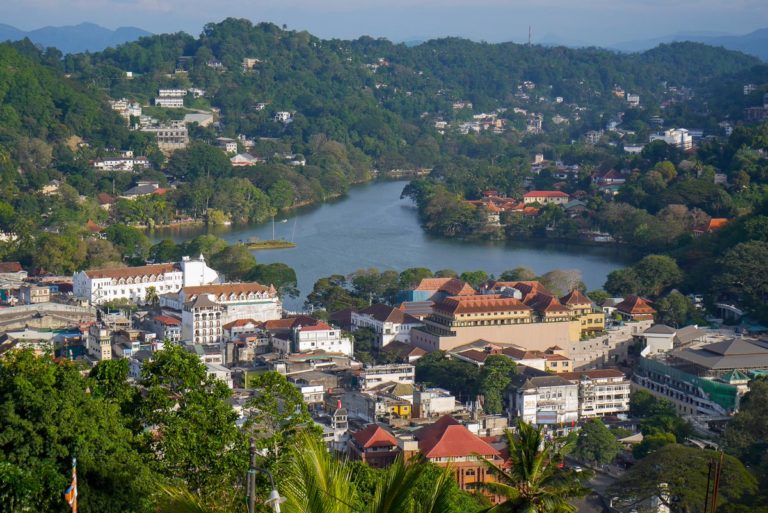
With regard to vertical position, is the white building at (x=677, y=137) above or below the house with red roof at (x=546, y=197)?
above

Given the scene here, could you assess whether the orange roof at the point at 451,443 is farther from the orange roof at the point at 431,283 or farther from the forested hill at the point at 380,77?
the forested hill at the point at 380,77

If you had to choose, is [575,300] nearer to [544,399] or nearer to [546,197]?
[544,399]

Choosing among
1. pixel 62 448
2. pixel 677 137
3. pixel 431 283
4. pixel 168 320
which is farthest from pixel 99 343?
pixel 677 137

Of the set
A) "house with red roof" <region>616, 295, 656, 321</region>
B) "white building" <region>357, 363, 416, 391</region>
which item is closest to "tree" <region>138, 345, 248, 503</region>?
"white building" <region>357, 363, 416, 391</region>

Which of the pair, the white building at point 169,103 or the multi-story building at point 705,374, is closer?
the multi-story building at point 705,374

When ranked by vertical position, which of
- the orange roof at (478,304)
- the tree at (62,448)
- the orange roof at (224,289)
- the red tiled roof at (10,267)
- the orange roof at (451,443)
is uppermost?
the tree at (62,448)

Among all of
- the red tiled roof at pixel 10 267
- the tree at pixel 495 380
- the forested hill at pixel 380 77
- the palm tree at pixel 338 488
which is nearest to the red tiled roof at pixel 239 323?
the tree at pixel 495 380

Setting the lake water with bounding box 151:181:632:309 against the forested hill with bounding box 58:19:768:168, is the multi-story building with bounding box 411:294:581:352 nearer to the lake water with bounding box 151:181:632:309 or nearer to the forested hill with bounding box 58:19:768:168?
the lake water with bounding box 151:181:632:309

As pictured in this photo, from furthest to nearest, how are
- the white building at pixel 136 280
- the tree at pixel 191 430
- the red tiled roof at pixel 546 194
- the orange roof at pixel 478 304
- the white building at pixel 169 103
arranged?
the white building at pixel 169 103 < the red tiled roof at pixel 546 194 < the white building at pixel 136 280 < the orange roof at pixel 478 304 < the tree at pixel 191 430
